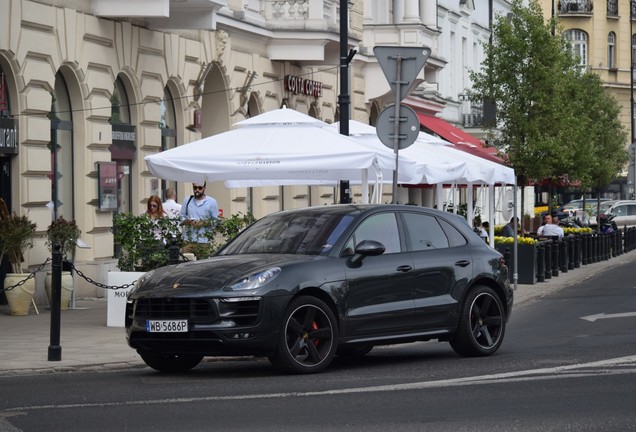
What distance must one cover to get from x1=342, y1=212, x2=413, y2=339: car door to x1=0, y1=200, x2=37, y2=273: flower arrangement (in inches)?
311

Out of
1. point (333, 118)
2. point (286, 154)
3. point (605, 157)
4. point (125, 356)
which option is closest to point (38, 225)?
point (286, 154)

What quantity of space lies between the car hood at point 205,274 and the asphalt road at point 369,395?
0.74 metres

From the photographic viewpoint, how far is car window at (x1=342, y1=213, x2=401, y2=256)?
47.3ft

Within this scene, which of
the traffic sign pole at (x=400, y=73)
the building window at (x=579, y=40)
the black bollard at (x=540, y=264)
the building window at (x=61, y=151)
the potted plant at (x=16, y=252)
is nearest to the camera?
the traffic sign pole at (x=400, y=73)

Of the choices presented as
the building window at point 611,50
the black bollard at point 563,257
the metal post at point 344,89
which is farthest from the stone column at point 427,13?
the building window at point 611,50

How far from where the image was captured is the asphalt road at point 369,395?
10.2m

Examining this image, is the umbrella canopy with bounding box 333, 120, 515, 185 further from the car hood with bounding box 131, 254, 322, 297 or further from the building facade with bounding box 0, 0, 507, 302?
the car hood with bounding box 131, 254, 322, 297

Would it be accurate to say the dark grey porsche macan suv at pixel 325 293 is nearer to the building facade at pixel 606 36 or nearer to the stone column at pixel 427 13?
the stone column at pixel 427 13

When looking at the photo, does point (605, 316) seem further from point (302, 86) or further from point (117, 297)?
point (302, 86)

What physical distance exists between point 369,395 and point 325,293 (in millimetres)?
2008

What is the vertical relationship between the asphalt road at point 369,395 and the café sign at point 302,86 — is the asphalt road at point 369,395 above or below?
below

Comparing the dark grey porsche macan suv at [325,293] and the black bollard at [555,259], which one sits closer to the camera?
the dark grey porsche macan suv at [325,293]

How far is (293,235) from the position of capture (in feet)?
47.3

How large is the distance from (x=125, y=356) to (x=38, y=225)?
7.80 meters
